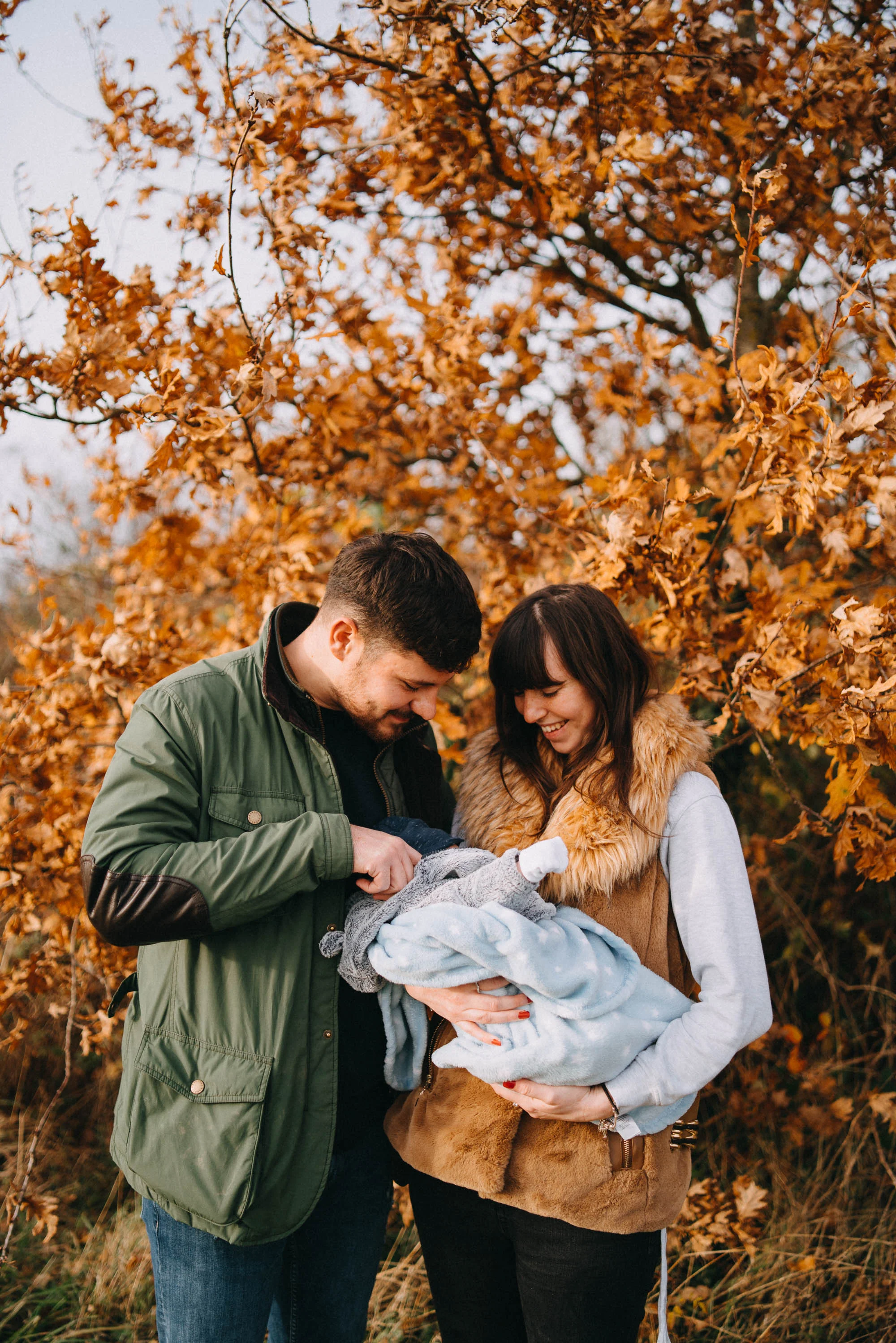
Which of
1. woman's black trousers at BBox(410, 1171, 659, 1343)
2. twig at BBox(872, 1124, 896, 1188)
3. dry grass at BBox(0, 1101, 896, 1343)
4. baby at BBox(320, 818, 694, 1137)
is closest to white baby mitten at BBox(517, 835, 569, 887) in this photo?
baby at BBox(320, 818, 694, 1137)

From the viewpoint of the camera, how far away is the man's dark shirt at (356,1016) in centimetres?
180

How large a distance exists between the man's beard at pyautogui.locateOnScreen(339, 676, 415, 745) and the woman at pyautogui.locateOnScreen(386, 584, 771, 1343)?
27 cm

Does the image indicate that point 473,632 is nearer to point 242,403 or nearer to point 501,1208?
point 242,403

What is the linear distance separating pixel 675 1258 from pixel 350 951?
214 cm

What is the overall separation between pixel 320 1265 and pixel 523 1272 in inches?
18.7

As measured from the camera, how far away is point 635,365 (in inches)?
146

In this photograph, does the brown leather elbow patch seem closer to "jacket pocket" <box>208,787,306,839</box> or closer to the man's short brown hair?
"jacket pocket" <box>208,787,306,839</box>

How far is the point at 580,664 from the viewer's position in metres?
1.92

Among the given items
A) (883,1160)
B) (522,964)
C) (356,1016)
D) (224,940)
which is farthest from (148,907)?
(883,1160)

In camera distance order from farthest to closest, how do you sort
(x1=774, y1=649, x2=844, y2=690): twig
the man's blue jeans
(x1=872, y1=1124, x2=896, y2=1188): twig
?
(x1=872, y1=1124, x2=896, y2=1188): twig < (x1=774, y1=649, x2=844, y2=690): twig < the man's blue jeans

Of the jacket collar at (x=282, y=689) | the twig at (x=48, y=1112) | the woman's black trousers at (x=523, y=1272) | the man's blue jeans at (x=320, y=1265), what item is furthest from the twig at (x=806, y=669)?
the twig at (x=48, y=1112)

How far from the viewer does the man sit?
156 cm

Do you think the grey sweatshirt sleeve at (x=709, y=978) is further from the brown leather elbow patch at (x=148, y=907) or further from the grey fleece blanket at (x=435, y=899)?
the brown leather elbow patch at (x=148, y=907)

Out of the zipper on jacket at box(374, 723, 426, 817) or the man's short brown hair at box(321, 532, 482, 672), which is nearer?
the man's short brown hair at box(321, 532, 482, 672)
